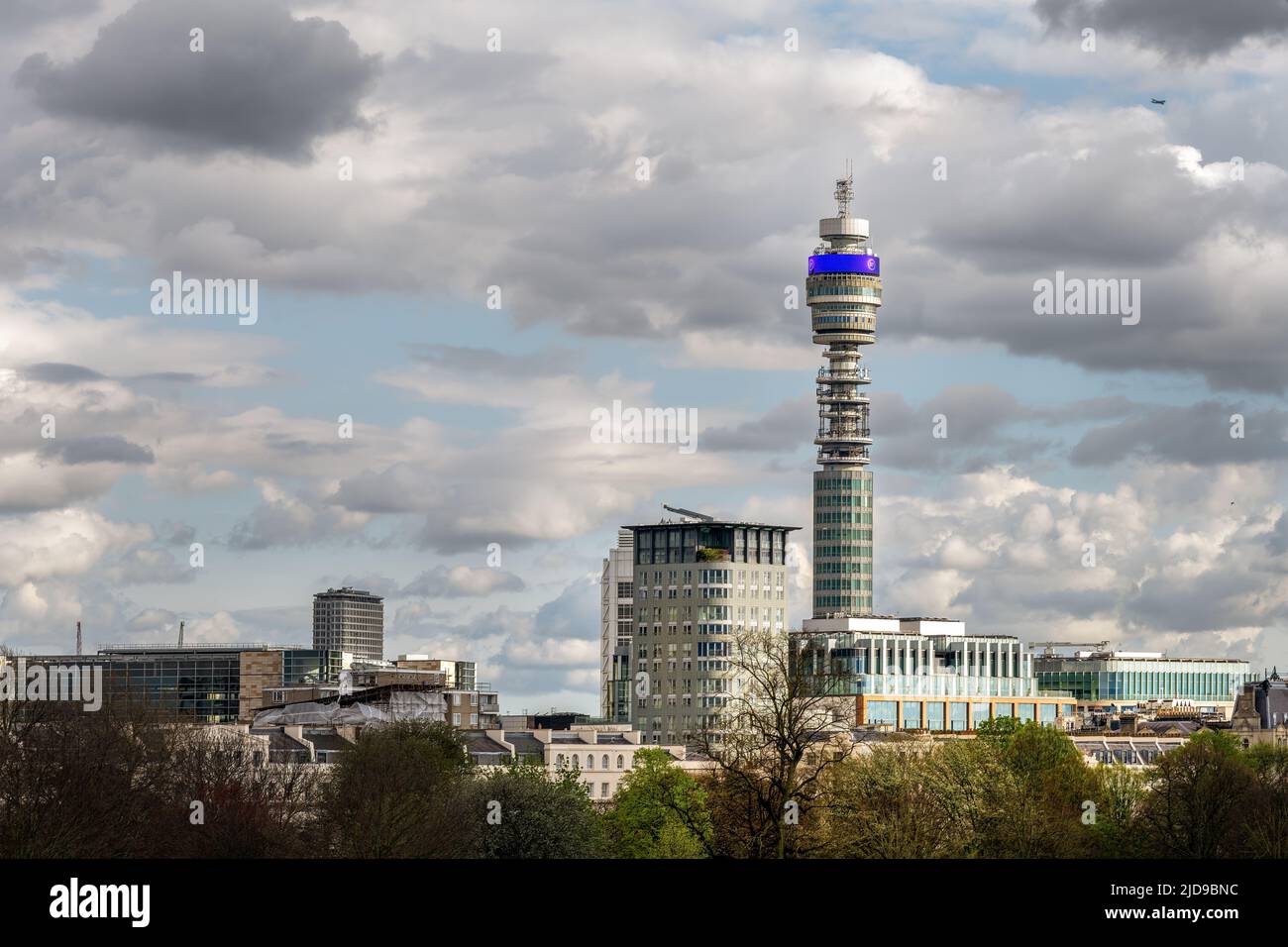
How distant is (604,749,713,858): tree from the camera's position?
408ft

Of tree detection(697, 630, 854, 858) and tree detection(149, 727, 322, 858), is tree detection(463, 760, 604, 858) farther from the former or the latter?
tree detection(697, 630, 854, 858)

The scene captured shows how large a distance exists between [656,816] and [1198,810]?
115ft

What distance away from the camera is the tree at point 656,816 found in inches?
4894

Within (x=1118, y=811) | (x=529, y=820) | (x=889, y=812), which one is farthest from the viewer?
(x=1118, y=811)

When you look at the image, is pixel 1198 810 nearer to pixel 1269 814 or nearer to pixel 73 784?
pixel 1269 814

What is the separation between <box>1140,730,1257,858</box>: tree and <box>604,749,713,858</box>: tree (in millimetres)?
23341

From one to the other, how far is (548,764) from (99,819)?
112 meters

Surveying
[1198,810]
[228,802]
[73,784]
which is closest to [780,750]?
[73,784]

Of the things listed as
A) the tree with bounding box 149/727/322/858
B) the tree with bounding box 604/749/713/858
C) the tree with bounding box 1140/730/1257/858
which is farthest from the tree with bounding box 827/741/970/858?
the tree with bounding box 149/727/322/858

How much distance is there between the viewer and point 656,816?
446ft

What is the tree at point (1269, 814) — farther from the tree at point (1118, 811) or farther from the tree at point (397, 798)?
the tree at point (397, 798)

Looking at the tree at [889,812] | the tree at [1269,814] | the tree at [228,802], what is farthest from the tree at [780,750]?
the tree at [1269,814]

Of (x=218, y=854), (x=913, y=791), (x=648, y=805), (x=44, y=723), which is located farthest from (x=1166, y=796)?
(x=44, y=723)
